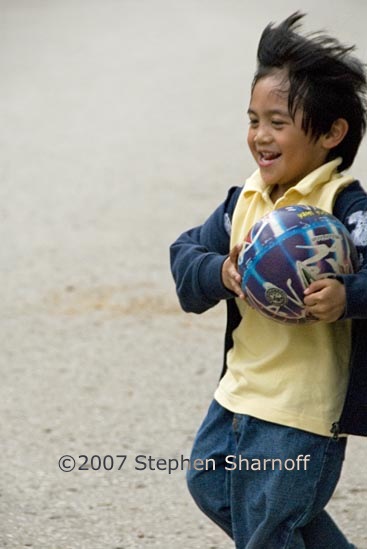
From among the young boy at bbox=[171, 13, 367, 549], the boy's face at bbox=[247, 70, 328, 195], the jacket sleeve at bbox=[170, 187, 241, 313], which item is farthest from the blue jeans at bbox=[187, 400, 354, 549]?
the boy's face at bbox=[247, 70, 328, 195]

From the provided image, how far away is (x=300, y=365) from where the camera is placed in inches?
132

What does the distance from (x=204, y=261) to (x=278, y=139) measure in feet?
1.30

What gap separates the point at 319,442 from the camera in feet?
10.9

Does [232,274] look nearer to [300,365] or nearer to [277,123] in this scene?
[300,365]

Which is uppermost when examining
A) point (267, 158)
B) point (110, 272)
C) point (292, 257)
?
point (267, 158)

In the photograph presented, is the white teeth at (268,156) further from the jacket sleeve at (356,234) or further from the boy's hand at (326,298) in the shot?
the boy's hand at (326,298)

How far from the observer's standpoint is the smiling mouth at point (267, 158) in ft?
11.1

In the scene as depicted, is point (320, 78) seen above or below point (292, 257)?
above

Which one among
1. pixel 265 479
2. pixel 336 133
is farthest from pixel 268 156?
pixel 265 479

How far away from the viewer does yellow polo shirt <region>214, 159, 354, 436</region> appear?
333 cm

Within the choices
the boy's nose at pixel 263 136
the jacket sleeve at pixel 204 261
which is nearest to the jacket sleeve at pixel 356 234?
the boy's nose at pixel 263 136

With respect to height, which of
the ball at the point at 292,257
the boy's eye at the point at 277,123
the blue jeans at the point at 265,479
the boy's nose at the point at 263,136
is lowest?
the blue jeans at the point at 265,479

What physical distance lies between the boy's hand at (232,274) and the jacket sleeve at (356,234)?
286 millimetres

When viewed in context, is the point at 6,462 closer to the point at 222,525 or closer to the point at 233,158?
the point at 222,525
